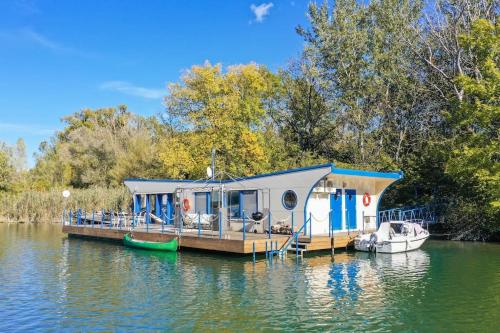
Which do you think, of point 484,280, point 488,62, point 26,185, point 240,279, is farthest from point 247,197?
point 26,185

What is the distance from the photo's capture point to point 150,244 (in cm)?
2122

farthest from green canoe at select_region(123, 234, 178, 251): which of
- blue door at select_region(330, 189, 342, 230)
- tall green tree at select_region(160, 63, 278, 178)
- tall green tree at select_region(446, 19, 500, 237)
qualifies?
tall green tree at select_region(446, 19, 500, 237)

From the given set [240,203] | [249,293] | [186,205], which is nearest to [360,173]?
[240,203]

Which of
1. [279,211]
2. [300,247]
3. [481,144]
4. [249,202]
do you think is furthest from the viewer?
[481,144]

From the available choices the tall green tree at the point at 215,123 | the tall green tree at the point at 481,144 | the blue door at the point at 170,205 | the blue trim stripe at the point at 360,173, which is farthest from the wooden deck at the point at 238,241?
the tall green tree at the point at 215,123

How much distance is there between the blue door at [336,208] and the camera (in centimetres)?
2209

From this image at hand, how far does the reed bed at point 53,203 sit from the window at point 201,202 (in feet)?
52.3

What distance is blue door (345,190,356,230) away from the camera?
75.3ft

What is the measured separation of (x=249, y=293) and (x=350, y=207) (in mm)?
11899

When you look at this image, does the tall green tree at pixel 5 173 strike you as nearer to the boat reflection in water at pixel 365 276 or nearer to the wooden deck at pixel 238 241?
the wooden deck at pixel 238 241

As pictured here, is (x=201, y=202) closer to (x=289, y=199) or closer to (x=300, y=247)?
(x=289, y=199)

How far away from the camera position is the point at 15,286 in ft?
44.7

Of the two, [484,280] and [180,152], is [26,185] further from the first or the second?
[484,280]

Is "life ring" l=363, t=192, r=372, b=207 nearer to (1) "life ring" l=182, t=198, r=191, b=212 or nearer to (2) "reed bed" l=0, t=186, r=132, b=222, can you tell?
(1) "life ring" l=182, t=198, r=191, b=212
